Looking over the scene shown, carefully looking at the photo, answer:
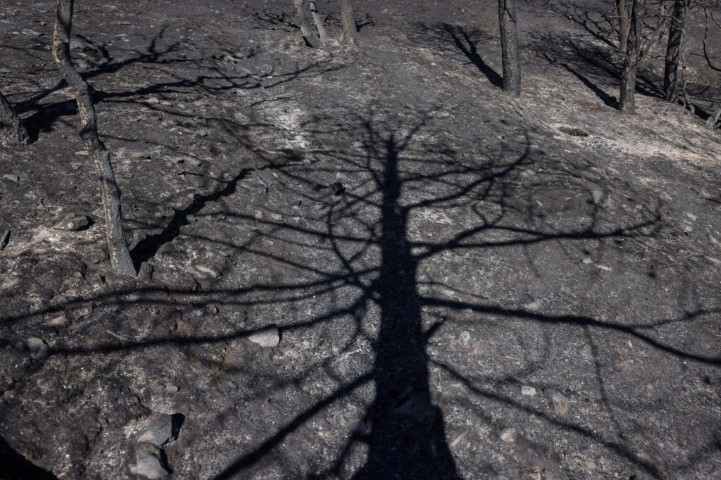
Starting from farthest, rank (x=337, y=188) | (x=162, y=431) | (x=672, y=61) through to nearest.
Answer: (x=672, y=61)
(x=337, y=188)
(x=162, y=431)

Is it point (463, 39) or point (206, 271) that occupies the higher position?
point (206, 271)

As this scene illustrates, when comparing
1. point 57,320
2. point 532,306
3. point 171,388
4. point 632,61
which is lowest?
point 632,61

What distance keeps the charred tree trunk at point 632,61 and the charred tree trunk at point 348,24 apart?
3.67 metres

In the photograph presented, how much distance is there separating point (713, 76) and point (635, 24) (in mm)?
3980

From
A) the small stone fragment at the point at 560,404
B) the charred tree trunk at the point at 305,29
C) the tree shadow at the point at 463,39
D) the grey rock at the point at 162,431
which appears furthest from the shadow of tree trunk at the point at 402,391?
the tree shadow at the point at 463,39

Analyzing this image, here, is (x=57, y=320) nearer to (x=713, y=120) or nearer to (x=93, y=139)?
(x=93, y=139)

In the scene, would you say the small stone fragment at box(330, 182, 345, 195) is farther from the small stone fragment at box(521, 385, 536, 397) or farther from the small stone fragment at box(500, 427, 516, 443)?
the small stone fragment at box(500, 427, 516, 443)

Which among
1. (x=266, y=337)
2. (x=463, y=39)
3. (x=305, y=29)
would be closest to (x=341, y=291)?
(x=266, y=337)

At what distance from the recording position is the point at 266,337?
2990mm

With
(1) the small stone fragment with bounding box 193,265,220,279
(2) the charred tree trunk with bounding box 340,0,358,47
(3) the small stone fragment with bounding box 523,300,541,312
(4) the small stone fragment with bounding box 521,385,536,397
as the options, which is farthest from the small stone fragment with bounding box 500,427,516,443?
(2) the charred tree trunk with bounding box 340,0,358,47

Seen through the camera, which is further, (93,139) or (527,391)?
(527,391)

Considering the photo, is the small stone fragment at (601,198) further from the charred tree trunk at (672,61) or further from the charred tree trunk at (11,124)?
the charred tree trunk at (672,61)

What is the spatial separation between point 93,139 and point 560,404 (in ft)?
8.65

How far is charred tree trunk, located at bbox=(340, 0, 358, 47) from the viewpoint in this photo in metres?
8.23
